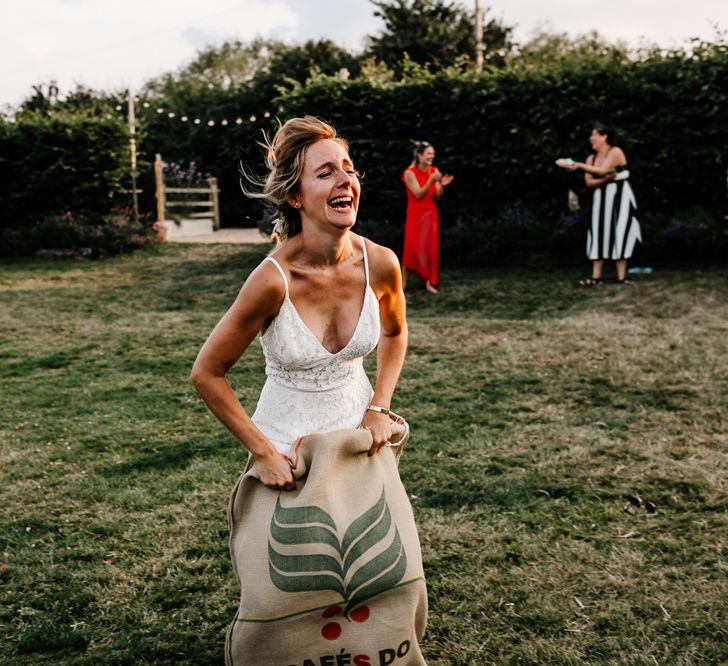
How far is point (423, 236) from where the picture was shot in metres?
11.5

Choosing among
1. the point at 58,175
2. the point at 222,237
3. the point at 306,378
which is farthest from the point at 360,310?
the point at 222,237

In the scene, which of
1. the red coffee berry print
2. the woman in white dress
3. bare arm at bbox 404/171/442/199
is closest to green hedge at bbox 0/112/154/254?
bare arm at bbox 404/171/442/199

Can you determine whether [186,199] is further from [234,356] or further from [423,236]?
[234,356]

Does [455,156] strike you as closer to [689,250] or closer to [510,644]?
[689,250]

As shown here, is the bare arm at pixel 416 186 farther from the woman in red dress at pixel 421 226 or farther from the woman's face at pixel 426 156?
the woman's face at pixel 426 156

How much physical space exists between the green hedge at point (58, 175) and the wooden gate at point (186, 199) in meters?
1.95

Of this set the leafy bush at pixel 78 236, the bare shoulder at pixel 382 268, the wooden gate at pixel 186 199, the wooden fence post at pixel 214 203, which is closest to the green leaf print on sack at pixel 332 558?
the bare shoulder at pixel 382 268

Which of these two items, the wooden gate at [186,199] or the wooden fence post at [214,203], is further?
the wooden fence post at [214,203]

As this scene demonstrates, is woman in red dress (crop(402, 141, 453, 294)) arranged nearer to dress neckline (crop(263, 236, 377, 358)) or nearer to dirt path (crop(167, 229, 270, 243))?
dress neckline (crop(263, 236, 377, 358))

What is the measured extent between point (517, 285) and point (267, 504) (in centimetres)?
978

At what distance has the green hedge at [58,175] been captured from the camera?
17.8m

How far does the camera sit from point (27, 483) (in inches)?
184

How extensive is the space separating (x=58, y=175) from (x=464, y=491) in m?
16.4

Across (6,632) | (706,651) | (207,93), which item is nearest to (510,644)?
(706,651)
